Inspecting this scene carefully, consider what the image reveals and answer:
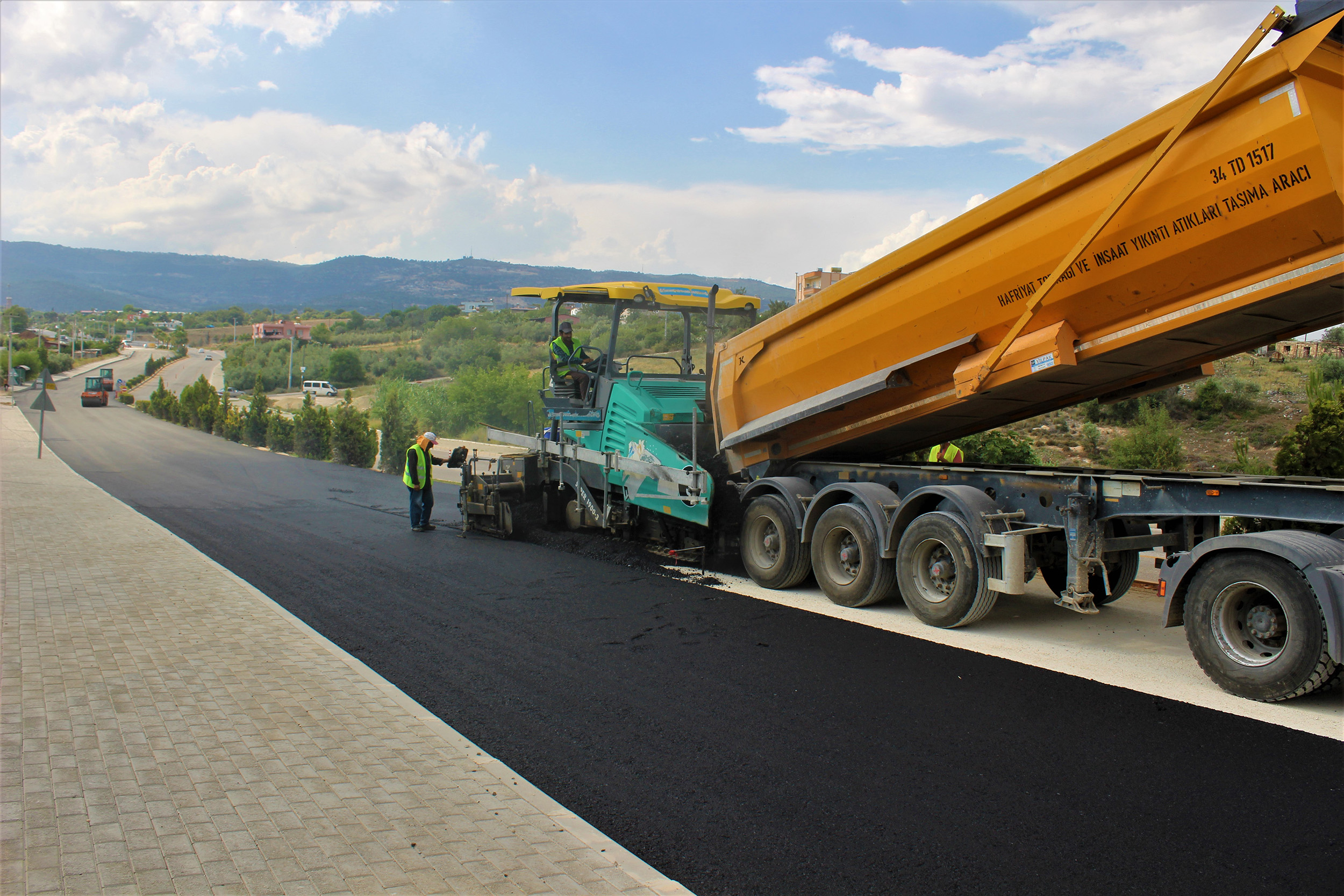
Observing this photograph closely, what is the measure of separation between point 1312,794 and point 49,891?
500cm

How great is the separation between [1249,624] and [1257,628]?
0.05 meters

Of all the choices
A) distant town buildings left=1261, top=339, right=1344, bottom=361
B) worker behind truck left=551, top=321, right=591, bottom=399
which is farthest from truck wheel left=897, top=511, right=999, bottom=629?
distant town buildings left=1261, top=339, right=1344, bottom=361

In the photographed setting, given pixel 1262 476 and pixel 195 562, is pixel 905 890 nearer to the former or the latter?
pixel 1262 476

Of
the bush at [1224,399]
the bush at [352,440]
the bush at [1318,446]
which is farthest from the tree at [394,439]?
the bush at [1318,446]

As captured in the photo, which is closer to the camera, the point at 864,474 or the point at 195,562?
the point at 864,474

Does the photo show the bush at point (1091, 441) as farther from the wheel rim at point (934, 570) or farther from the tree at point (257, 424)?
the tree at point (257, 424)

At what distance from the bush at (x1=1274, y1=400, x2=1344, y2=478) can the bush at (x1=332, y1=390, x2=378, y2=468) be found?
21.3m

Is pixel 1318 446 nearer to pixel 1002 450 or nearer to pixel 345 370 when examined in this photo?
pixel 1002 450

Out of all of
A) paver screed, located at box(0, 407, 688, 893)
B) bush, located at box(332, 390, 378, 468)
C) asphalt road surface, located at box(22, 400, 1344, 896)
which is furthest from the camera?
bush, located at box(332, 390, 378, 468)

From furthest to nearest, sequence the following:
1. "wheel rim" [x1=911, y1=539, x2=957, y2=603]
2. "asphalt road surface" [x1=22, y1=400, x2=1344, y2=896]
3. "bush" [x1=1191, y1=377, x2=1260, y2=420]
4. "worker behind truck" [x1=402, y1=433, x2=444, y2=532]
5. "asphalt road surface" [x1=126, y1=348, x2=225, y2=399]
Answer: "asphalt road surface" [x1=126, y1=348, x2=225, y2=399] < "bush" [x1=1191, y1=377, x2=1260, y2=420] < "worker behind truck" [x1=402, y1=433, x2=444, y2=532] < "wheel rim" [x1=911, y1=539, x2=957, y2=603] < "asphalt road surface" [x1=22, y1=400, x2=1344, y2=896]

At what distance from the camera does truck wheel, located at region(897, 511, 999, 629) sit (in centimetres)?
634

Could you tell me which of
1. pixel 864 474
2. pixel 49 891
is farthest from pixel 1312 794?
pixel 49 891

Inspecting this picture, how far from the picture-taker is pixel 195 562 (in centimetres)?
894

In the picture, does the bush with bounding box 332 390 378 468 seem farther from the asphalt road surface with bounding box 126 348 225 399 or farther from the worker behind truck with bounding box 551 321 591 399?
the asphalt road surface with bounding box 126 348 225 399
